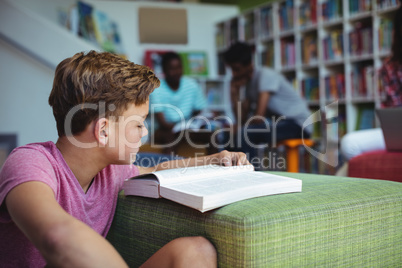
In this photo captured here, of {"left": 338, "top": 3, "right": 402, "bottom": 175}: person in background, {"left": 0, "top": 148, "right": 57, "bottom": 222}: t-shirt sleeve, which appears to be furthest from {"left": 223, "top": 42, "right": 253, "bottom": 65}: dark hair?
{"left": 0, "top": 148, "right": 57, "bottom": 222}: t-shirt sleeve

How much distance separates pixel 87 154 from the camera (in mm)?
1003

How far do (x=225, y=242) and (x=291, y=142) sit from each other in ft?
7.31

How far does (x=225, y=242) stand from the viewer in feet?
2.66

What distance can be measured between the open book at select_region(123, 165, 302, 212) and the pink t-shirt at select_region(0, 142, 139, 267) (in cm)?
7

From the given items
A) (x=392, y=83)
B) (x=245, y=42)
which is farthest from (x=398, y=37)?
(x=245, y=42)

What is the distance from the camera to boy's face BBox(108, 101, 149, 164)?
3.26ft

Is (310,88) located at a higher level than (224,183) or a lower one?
higher

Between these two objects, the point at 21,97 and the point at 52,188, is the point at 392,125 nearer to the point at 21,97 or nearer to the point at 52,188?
the point at 52,188

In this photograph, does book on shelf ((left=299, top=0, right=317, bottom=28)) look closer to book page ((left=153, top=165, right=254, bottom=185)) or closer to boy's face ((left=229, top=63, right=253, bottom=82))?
boy's face ((left=229, top=63, right=253, bottom=82))

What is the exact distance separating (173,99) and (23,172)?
313 cm

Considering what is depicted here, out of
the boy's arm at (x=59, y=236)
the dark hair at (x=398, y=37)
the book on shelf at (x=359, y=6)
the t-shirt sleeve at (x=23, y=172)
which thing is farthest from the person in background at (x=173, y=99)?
the boy's arm at (x=59, y=236)

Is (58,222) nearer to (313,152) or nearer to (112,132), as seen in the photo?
(112,132)

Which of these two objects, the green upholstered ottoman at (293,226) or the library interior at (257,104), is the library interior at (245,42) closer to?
the library interior at (257,104)

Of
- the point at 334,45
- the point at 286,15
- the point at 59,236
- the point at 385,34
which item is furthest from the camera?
the point at 286,15
